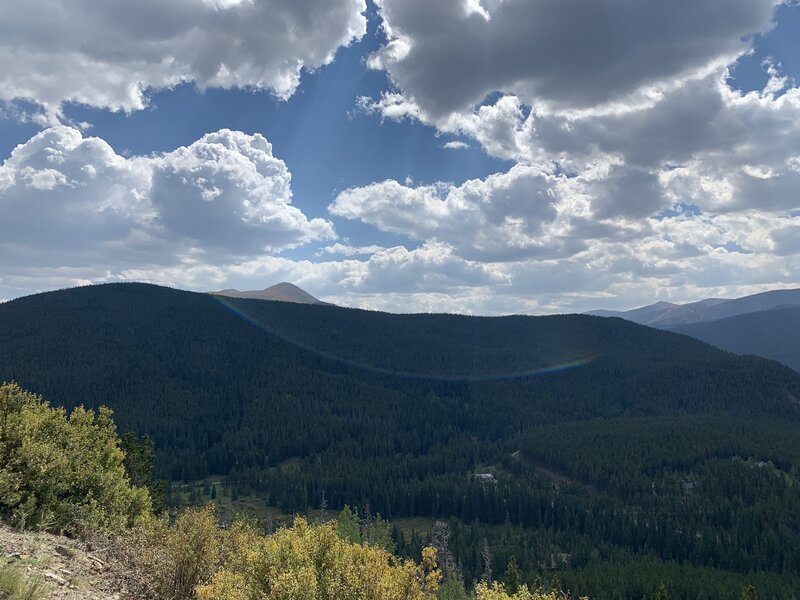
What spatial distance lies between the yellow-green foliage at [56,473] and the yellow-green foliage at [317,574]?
1316 cm

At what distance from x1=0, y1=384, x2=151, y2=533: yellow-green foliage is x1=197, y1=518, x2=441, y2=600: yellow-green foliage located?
1316 centimetres

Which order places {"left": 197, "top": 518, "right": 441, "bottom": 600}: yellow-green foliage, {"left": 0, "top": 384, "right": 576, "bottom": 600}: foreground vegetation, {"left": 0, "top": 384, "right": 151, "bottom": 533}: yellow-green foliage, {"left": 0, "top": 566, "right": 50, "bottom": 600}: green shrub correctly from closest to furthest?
1. {"left": 0, "top": 566, "right": 50, "bottom": 600}: green shrub
2. {"left": 197, "top": 518, "right": 441, "bottom": 600}: yellow-green foliage
3. {"left": 0, "top": 384, "right": 576, "bottom": 600}: foreground vegetation
4. {"left": 0, "top": 384, "right": 151, "bottom": 533}: yellow-green foliage

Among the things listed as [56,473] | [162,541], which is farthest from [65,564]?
[56,473]

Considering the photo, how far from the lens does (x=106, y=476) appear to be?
121ft

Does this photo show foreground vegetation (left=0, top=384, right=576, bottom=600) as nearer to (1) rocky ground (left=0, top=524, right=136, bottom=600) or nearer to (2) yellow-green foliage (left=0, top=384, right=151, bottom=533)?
(2) yellow-green foliage (left=0, top=384, right=151, bottom=533)

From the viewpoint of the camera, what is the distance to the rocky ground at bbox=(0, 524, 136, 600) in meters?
20.6

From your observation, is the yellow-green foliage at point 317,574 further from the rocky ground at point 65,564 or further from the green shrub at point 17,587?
the green shrub at point 17,587

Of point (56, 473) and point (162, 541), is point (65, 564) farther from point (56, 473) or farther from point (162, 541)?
point (56, 473)

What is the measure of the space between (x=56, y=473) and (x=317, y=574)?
2105cm

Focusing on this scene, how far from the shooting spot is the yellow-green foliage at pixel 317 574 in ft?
60.7

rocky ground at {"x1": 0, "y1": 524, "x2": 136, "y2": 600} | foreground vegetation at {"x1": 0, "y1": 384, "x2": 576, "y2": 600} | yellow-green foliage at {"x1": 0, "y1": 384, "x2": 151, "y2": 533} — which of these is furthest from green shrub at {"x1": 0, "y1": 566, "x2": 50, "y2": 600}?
yellow-green foliage at {"x1": 0, "y1": 384, "x2": 151, "y2": 533}

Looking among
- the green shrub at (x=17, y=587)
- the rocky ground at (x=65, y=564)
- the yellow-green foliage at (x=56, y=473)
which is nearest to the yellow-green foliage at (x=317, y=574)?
the rocky ground at (x=65, y=564)

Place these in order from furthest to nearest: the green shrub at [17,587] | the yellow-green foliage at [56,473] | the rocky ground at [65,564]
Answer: the yellow-green foliage at [56,473], the rocky ground at [65,564], the green shrub at [17,587]

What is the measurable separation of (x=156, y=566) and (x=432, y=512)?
18869 centimetres
